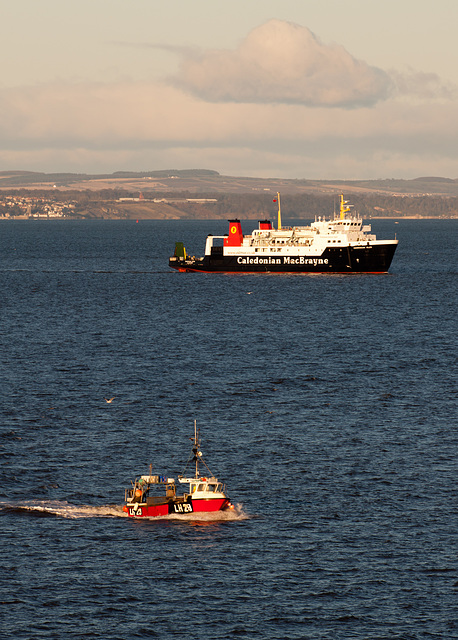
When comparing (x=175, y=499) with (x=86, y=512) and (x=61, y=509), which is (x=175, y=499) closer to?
(x=86, y=512)

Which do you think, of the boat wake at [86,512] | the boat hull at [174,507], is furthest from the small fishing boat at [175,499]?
the boat wake at [86,512]

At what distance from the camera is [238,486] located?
223 feet

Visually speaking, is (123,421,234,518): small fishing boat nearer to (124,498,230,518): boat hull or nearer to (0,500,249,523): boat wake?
(124,498,230,518): boat hull

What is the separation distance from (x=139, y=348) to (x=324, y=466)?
56.8 metres

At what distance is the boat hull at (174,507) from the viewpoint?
206ft

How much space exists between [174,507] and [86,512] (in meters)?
5.68

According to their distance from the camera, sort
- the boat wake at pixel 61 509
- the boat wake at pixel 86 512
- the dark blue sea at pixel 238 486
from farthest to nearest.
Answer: the boat wake at pixel 61 509 → the boat wake at pixel 86 512 → the dark blue sea at pixel 238 486

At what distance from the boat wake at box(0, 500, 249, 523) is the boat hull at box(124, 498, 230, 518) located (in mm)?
274

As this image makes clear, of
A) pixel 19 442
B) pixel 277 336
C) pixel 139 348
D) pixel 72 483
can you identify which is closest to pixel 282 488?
pixel 72 483

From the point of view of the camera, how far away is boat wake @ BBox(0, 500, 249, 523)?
205 ft

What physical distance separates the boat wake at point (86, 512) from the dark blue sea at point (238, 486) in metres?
0.17

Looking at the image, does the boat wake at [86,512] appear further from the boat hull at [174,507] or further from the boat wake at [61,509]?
the boat hull at [174,507]

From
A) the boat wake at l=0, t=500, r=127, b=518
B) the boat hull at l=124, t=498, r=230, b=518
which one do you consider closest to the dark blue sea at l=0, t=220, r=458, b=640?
the boat wake at l=0, t=500, r=127, b=518

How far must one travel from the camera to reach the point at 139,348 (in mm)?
125688
